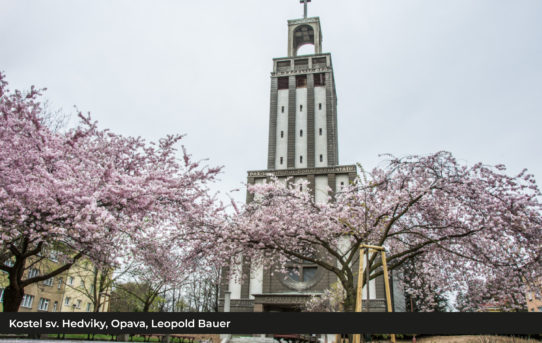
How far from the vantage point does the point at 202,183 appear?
12.7m

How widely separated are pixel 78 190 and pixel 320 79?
34.2 meters

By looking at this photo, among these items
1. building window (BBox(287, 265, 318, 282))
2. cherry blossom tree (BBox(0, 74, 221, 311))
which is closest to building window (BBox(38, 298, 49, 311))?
building window (BBox(287, 265, 318, 282))

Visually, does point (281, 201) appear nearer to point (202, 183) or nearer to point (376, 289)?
point (202, 183)

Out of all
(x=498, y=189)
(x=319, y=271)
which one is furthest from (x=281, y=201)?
(x=319, y=271)

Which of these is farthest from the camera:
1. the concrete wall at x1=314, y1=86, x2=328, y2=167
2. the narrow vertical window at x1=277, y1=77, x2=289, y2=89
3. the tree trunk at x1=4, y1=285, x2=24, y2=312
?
the narrow vertical window at x1=277, y1=77, x2=289, y2=89

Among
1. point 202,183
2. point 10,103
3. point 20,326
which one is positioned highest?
point 10,103

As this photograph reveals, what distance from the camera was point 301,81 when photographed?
133ft

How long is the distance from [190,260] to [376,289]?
19702 millimetres

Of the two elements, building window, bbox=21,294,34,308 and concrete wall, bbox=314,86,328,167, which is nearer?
building window, bbox=21,294,34,308

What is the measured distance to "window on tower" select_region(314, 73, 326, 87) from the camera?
39.7 metres
